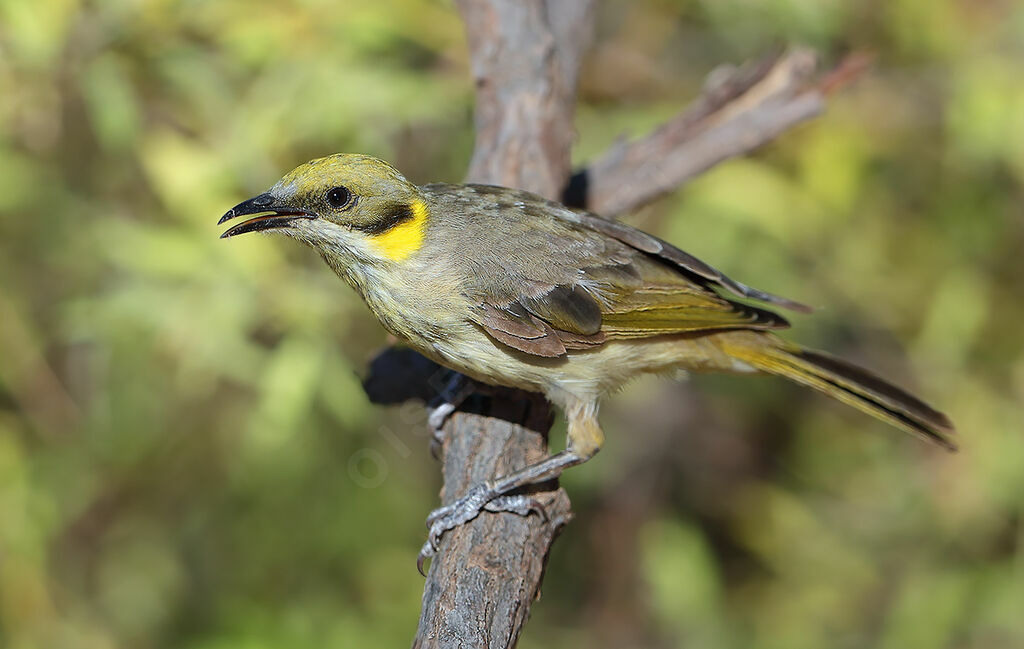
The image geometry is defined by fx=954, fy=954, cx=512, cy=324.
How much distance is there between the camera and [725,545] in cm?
591

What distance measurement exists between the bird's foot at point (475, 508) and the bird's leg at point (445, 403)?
17.3 inches

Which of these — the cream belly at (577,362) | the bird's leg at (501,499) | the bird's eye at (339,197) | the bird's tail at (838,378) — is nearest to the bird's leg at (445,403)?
the cream belly at (577,362)

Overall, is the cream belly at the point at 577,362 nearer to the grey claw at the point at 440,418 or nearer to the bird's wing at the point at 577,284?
the bird's wing at the point at 577,284

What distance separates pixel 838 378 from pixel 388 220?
70.1 inches

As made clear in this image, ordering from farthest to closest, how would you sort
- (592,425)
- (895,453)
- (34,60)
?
1. (895,453)
2. (34,60)
3. (592,425)

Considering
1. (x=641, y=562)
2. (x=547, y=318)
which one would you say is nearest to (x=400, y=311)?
(x=547, y=318)

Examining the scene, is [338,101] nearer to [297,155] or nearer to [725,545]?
[297,155]

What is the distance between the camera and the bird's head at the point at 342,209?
2.95 m

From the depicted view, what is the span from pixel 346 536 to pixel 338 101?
2325 millimetres

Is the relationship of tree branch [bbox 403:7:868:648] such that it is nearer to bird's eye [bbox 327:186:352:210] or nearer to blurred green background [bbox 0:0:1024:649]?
blurred green background [bbox 0:0:1024:649]

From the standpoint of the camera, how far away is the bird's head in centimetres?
295

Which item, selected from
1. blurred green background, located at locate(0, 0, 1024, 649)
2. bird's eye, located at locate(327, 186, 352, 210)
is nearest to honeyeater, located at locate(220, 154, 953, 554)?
bird's eye, located at locate(327, 186, 352, 210)

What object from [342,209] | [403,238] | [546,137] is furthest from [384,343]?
[342,209]

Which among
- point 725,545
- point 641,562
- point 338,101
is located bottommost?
point 641,562
